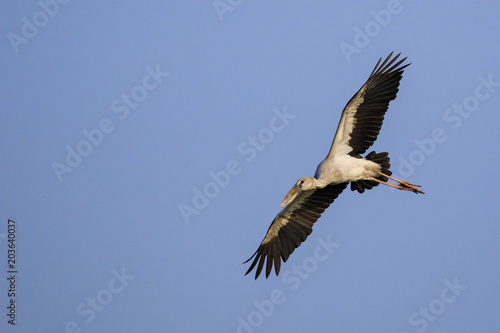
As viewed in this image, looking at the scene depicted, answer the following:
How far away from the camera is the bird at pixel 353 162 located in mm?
13836

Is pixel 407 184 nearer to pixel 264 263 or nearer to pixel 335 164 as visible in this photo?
pixel 335 164

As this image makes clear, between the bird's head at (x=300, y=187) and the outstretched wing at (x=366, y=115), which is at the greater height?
the outstretched wing at (x=366, y=115)

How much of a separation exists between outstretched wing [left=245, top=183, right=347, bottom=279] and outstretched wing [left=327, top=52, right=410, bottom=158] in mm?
989

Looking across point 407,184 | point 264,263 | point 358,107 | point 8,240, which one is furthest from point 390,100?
point 8,240

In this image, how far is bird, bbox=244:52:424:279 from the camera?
45.4 feet

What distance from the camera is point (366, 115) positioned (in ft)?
46.1

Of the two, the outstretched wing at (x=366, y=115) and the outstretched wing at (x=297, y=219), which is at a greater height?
the outstretched wing at (x=366, y=115)

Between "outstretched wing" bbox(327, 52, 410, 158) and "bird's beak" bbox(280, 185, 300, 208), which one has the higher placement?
"outstretched wing" bbox(327, 52, 410, 158)

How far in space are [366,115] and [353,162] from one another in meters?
1.02

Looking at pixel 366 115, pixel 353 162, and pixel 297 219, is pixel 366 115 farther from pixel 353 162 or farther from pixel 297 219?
pixel 297 219

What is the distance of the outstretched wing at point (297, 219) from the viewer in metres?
14.5

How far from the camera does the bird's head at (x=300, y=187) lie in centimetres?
1372

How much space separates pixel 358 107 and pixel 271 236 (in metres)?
3.24

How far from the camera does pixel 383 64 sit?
14312mm
